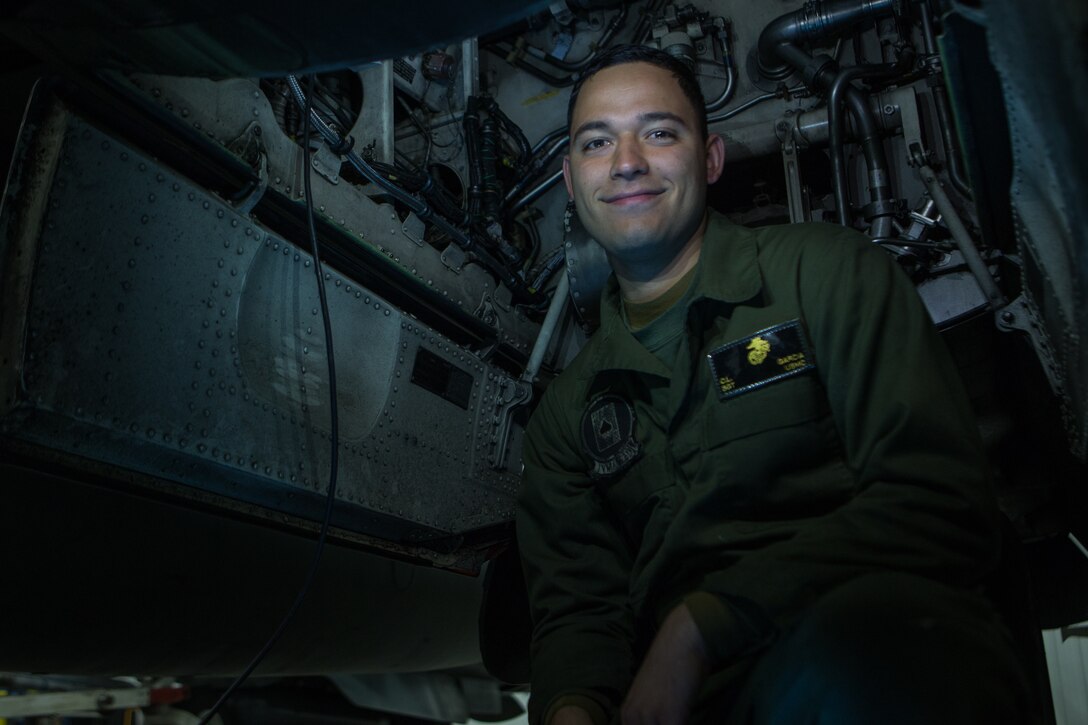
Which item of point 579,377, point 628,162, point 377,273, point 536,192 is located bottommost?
point 579,377

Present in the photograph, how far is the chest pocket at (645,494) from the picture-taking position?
1501mm

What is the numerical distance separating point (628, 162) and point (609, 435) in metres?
0.57

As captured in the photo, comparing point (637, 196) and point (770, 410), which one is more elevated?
point (637, 196)

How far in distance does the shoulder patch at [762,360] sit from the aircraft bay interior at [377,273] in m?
0.41

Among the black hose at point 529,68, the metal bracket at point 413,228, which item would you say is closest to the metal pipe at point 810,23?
the black hose at point 529,68

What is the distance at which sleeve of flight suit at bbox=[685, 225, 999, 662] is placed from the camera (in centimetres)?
110

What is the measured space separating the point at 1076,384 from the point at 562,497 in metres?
1.09

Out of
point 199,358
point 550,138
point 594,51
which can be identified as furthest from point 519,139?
point 199,358

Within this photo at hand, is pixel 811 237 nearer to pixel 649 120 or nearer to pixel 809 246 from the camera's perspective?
pixel 809 246

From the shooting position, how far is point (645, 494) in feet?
5.08

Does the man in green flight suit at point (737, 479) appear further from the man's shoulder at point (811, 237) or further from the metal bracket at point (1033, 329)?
the metal bracket at point (1033, 329)

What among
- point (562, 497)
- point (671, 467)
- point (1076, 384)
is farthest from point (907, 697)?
point (1076, 384)

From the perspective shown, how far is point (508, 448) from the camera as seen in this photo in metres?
3.23

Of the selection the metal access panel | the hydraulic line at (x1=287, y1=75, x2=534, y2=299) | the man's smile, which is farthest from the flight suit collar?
the hydraulic line at (x1=287, y1=75, x2=534, y2=299)
